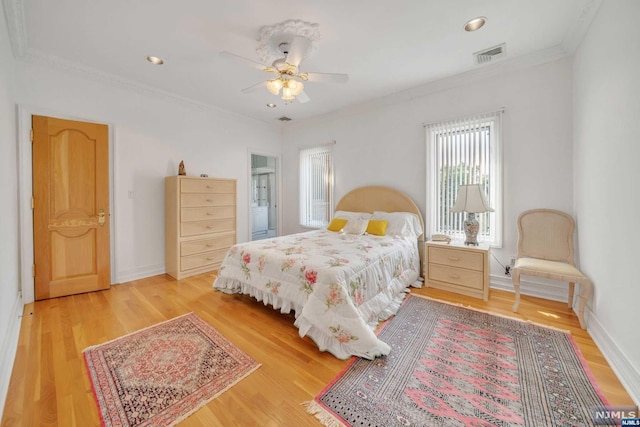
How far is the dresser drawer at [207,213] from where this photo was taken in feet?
11.8

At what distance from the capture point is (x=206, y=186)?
12.5 ft

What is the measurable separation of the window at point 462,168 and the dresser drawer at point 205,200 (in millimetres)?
3039

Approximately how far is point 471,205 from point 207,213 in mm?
3566

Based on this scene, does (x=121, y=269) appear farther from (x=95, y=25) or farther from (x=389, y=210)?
(x=389, y=210)

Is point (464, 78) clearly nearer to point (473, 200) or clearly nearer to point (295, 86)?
point (473, 200)

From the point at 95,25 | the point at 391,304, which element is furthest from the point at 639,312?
the point at 95,25

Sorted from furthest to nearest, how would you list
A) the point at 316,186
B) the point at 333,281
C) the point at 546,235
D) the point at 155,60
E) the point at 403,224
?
the point at 316,186 < the point at 403,224 < the point at 155,60 < the point at 546,235 < the point at 333,281

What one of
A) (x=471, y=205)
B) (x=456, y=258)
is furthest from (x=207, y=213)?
(x=471, y=205)

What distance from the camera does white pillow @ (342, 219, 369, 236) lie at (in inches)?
138

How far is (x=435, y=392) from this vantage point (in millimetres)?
1497

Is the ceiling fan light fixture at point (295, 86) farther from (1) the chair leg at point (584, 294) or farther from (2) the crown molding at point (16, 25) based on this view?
(1) the chair leg at point (584, 294)

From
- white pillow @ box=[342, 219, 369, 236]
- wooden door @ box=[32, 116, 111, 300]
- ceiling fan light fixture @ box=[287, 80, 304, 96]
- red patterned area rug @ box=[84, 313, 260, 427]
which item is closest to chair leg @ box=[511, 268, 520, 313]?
white pillow @ box=[342, 219, 369, 236]

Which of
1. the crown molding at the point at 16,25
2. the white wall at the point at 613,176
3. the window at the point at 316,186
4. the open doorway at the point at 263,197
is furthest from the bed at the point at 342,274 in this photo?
the open doorway at the point at 263,197

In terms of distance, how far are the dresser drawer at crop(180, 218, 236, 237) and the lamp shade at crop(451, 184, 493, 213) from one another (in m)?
3.32
